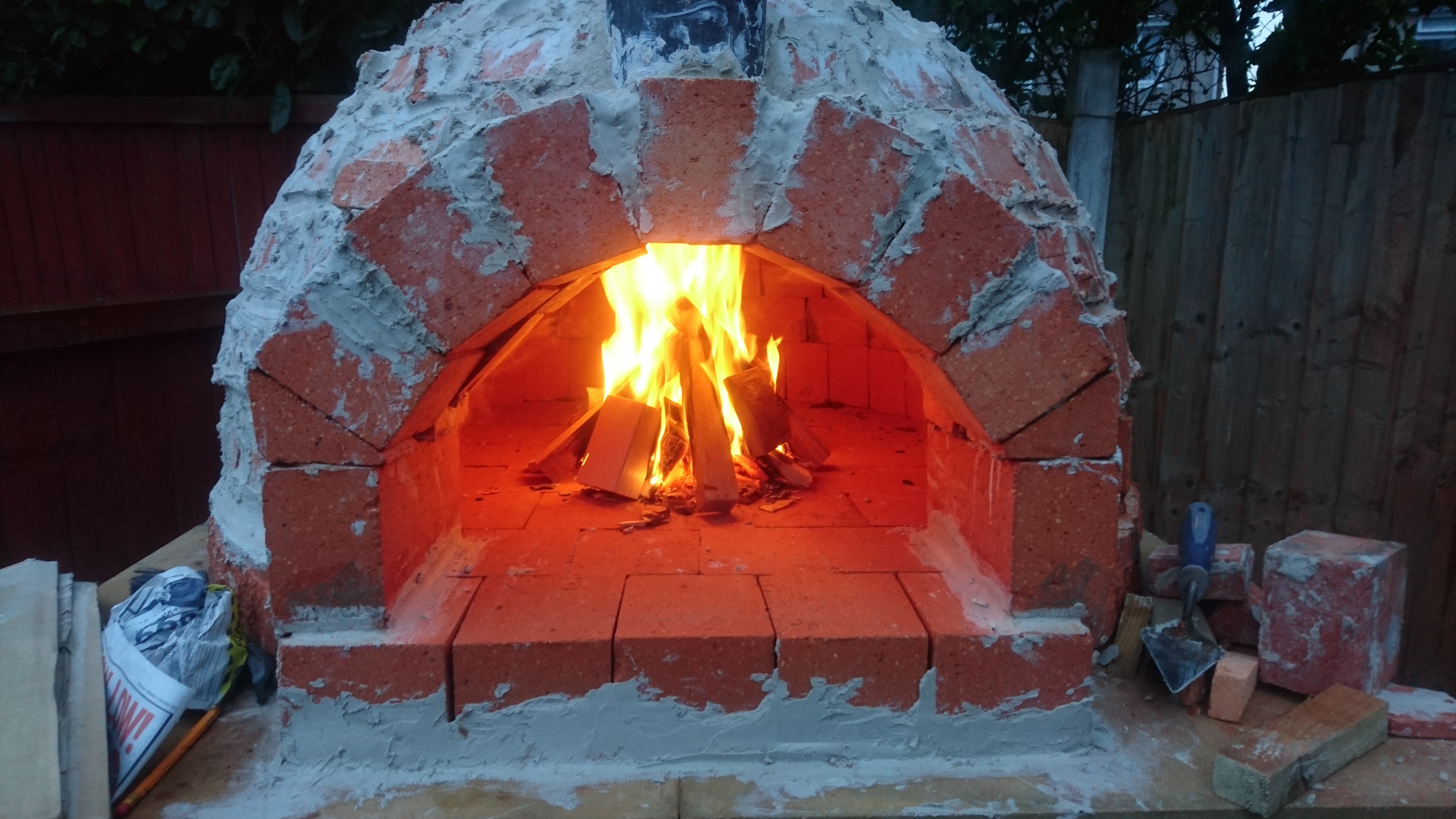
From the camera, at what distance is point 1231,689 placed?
7.14 feet

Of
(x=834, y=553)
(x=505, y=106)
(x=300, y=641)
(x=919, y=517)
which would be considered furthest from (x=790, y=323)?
(x=300, y=641)

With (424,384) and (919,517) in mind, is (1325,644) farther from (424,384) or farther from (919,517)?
(424,384)

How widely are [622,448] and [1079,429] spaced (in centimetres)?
154

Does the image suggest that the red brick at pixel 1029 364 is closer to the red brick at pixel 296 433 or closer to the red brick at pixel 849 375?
the red brick at pixel 296 433

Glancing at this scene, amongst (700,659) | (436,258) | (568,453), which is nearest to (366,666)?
(700,659)

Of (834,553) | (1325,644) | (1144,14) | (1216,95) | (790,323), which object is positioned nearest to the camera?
(1325,644)

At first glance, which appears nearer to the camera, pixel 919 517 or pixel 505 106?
pixel 505 106

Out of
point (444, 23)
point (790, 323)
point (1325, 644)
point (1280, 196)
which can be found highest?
point (444, 23)

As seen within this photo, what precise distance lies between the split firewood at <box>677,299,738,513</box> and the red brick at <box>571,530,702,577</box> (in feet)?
0.57

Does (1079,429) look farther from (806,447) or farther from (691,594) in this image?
(806,447)

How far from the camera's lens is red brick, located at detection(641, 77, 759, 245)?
1.98 meters

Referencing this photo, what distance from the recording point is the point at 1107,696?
7.59 ft

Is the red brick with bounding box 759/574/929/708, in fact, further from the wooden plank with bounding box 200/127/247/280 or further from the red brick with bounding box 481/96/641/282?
the wooden plank with bounding box 200/127/247/280

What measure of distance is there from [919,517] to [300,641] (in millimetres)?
1851
